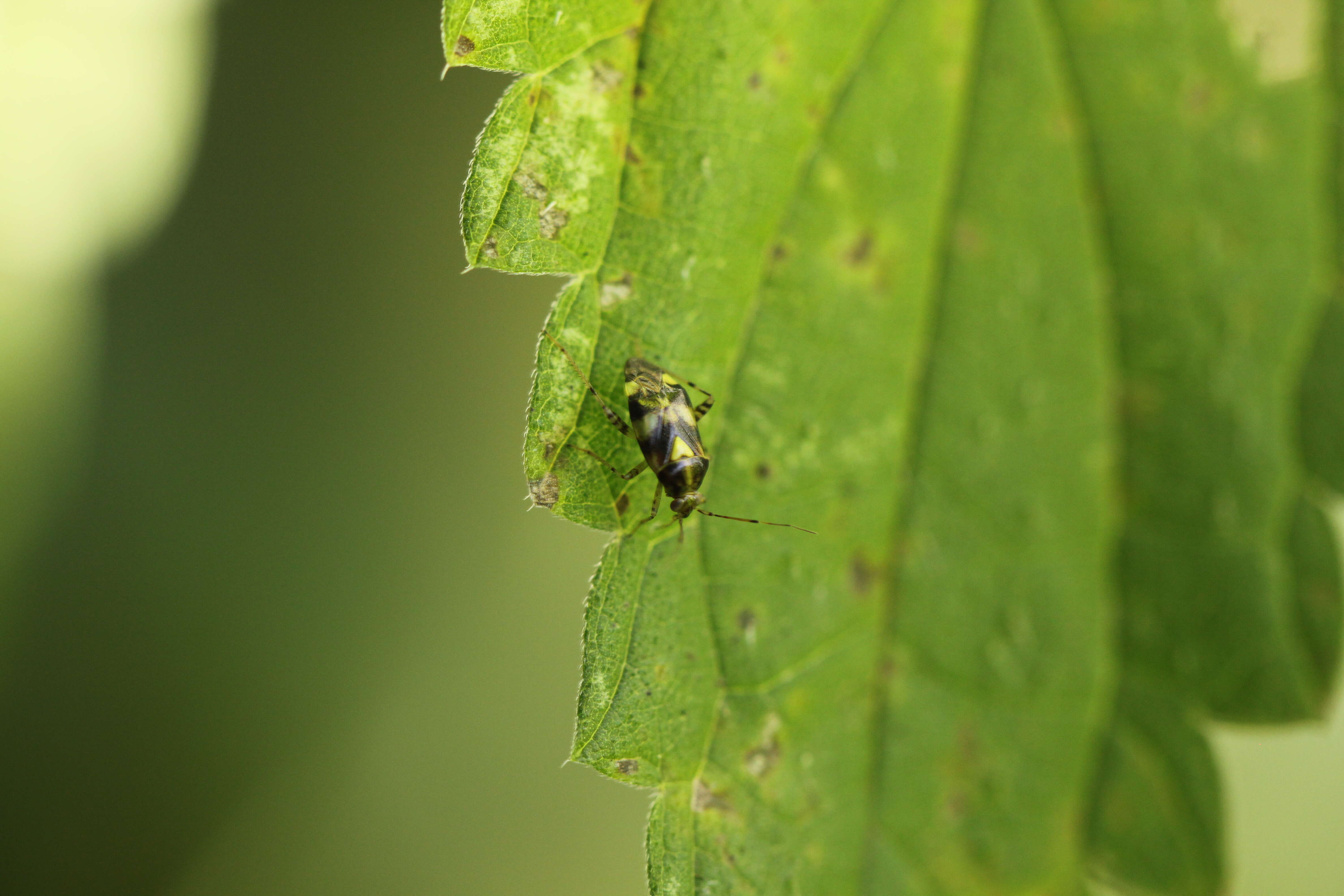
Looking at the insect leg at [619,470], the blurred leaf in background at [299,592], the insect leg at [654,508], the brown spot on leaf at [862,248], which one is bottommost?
the blurred leaf in background at [299,592]

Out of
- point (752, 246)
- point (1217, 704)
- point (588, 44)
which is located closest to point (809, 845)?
point (1217, 704)

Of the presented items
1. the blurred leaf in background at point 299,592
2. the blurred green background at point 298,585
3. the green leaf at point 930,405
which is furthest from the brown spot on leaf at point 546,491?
the blurred leaf in background at point 299,592

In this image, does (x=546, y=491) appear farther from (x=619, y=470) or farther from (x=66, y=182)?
(x=66, y=182)

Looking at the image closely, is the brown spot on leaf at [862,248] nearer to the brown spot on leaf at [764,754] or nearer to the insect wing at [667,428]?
the insect wing at [667,428]

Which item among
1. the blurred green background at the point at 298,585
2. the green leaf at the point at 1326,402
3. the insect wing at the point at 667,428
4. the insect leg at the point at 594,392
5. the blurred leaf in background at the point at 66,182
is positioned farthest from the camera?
the blurred green background at the point at 298,585

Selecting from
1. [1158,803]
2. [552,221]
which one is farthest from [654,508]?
[1158,803]
